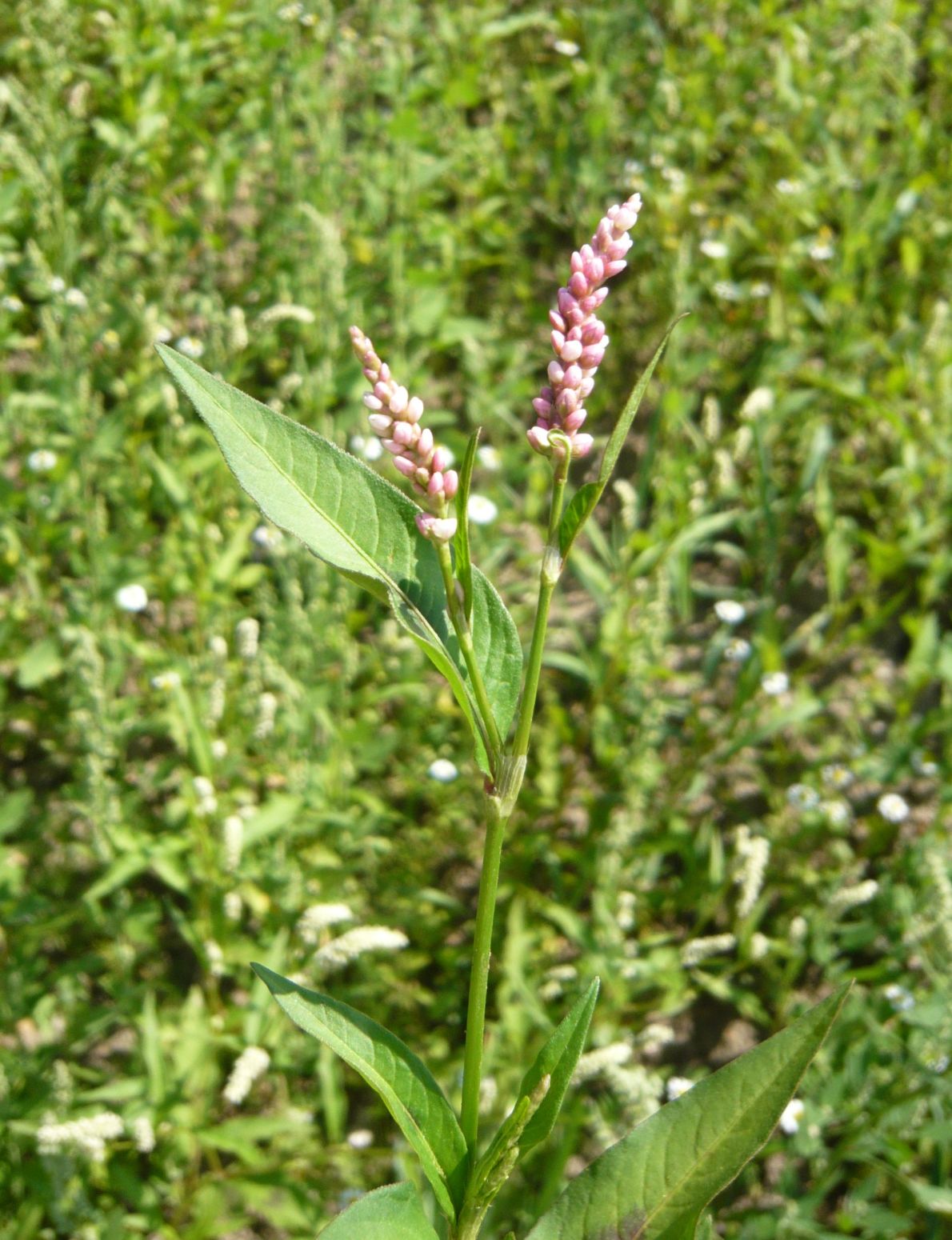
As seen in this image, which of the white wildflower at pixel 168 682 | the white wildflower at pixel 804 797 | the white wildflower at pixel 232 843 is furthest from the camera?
the white wildflower at pixel 804 797

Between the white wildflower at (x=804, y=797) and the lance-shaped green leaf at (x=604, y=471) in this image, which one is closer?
the lance-shaped green leaf at (x=604, y=471)

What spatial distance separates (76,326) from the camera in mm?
3086

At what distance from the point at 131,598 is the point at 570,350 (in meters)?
2.24

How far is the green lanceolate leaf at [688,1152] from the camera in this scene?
102 centimetres

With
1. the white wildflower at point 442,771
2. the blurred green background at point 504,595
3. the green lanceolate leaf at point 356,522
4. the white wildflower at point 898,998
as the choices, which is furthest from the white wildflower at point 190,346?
the green lanceolate leaf at point 356,522

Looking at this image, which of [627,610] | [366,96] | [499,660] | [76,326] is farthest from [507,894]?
[366,96]

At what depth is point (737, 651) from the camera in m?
3.29

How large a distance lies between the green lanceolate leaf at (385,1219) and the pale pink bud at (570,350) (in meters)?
0.68

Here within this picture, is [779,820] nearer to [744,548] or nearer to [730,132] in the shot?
[744,548]

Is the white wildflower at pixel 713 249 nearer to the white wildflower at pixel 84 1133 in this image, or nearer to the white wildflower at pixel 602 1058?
the white wildflower at pixel 602 1058

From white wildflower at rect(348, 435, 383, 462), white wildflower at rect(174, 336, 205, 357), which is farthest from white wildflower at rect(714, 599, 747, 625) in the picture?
white wildflower at rect(174, 336, 205, 357)

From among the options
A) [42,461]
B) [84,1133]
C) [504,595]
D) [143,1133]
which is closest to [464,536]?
[84,1133]

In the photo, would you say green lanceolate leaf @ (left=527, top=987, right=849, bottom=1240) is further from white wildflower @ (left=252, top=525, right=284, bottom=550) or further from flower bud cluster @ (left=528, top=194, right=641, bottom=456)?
white wildflower @ (left=252, top=525, right=284, bottom=550)

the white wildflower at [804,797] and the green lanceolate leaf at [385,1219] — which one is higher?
the green lanceolate leaf at [385,1219]
